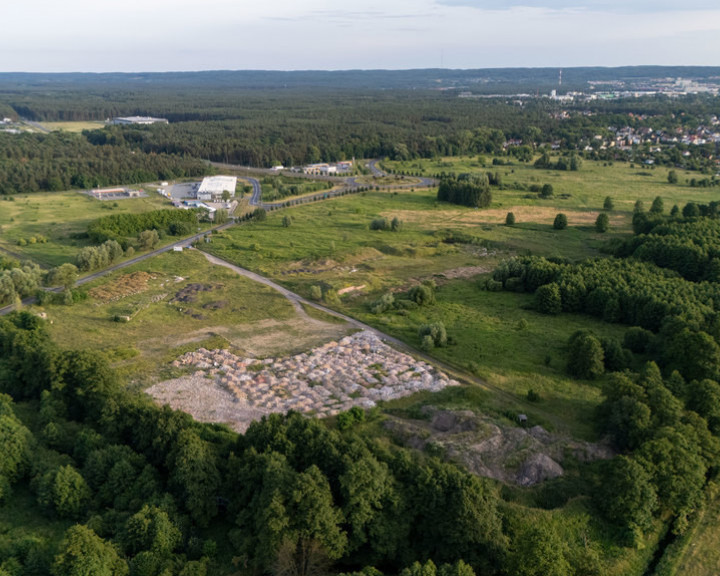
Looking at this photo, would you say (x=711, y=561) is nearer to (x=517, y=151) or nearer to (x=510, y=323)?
(x=510, y=323)

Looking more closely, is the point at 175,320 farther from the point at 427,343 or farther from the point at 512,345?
the point at 512,345

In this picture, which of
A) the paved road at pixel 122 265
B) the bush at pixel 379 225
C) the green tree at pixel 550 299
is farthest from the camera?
the bush at pixel 379 225

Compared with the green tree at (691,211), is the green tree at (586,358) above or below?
below

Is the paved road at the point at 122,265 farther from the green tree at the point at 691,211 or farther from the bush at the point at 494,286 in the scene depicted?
the green tree at the point at 691,211

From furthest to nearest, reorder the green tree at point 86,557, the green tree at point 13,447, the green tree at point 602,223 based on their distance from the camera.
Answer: the green tree at point 602,223 → the green tree at point 13,447 → the green tree at point 86,557

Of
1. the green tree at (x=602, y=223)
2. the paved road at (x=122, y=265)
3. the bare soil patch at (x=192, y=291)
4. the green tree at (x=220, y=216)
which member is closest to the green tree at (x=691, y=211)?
the green tree at (x=602, y=223)

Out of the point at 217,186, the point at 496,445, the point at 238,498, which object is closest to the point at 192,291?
the point at 238,498

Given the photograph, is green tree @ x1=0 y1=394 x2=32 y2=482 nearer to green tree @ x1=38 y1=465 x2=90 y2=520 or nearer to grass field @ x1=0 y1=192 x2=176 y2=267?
green tree @ x1=38 y1=465 x2=90 y2=520
